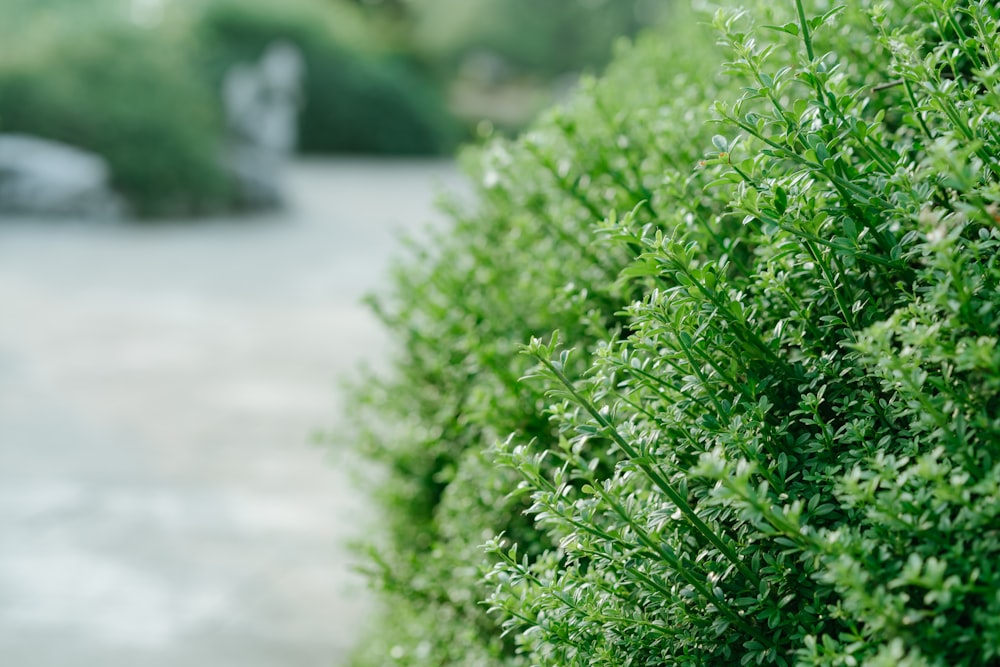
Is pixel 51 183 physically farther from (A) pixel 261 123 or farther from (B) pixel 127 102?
(A) pixel 261 123

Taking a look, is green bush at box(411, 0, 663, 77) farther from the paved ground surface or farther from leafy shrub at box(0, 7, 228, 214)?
the paved ground surface

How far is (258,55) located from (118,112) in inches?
371

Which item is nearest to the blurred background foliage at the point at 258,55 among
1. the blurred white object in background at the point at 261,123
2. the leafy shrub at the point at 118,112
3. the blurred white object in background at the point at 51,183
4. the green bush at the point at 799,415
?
the leafy shrub at the point at 118,112

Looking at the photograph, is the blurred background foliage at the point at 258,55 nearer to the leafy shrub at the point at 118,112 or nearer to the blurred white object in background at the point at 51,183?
the leafy shrub at the point at 118,112

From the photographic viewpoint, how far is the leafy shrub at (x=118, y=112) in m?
13.0

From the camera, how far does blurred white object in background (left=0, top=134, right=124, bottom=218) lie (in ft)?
38.8

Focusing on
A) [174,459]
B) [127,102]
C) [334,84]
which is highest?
[334,84]

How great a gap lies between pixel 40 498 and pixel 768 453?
165 inches

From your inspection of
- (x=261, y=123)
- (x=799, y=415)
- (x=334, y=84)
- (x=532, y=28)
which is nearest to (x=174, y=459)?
(x=799, y=415)

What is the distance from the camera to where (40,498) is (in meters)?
4.66

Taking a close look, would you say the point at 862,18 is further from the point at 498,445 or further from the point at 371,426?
the point at 371,426

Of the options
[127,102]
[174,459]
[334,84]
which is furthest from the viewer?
[334,84]

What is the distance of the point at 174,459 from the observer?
17.2 feet

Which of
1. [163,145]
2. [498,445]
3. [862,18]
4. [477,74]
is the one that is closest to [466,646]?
[498,445]
